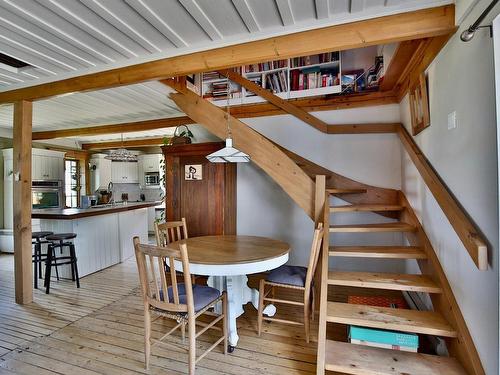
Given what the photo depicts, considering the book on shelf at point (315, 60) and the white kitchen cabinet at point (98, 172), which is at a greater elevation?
the book on shelf at point (315, 60)

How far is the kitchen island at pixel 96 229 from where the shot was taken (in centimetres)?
396

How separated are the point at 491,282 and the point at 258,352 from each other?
165cm

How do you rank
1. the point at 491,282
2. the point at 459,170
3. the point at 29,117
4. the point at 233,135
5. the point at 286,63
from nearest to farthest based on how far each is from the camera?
1. the point at 491,282
2. the point at 459,170
3. the point at 233,135
4. the point at 29,117
5. the point at 286,63

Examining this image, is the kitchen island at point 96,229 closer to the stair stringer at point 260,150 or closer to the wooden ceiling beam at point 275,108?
the wooden ceiling beam at point 275,108

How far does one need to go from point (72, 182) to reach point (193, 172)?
509 cm

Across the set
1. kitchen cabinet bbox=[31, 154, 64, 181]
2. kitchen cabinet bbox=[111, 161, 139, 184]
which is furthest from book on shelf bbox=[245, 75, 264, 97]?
kitchen cabinet bbox=[111, 161, 139, 184]

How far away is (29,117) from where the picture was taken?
3275mm

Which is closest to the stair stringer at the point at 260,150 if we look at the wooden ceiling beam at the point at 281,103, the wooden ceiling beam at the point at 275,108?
the wooden ceiling beam at the point at 281,103

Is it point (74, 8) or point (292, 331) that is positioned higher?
point (74, 8)

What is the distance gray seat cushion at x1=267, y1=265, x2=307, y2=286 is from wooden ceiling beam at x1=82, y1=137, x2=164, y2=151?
5062 millimetres

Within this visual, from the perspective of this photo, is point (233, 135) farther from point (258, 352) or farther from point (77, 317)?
point (77, 317)

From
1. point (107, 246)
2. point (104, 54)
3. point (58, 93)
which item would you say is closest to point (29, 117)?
point (58, 93)

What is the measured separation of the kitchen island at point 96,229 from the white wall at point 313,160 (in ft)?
7.22

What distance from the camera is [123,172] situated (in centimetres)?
791
